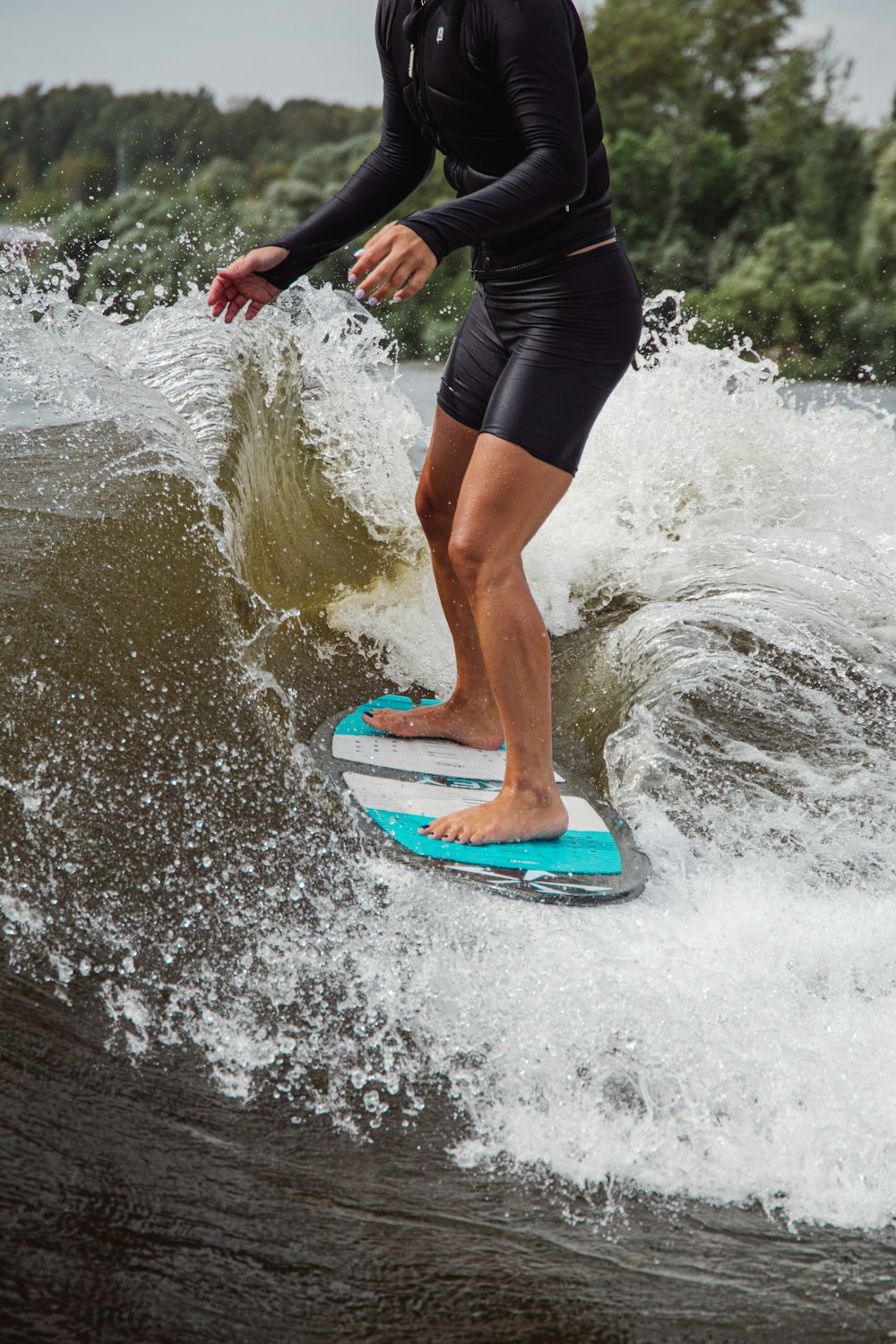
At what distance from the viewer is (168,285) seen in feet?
68.6

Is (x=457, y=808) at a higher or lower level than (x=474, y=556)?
lower

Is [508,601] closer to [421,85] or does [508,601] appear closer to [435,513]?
[435,513]

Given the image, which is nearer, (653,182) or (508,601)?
(508,601)

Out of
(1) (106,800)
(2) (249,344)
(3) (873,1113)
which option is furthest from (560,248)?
(2) (249,344)

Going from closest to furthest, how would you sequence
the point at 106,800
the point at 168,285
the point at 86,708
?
the point at 106,800, the point at 86,708, the point at 168,285

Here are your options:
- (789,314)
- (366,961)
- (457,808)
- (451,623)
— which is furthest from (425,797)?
(789,314)

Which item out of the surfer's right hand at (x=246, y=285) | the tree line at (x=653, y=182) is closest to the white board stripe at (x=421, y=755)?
the surfer's right hand at (x=246, y=285)

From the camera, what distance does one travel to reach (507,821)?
7.26 feet

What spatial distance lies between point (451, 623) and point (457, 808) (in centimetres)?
54

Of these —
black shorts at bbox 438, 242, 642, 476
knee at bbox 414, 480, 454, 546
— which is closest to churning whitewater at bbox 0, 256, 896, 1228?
knee at bbox 414, 480, 454, 546

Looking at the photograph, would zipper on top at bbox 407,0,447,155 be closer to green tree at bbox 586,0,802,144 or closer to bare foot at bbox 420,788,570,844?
bare foot at bbox 420,788,570,844

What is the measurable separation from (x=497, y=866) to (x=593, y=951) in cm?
31

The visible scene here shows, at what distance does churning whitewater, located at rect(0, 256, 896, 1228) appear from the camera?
1553mm

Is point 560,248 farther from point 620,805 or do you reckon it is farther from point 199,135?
point 199,135
